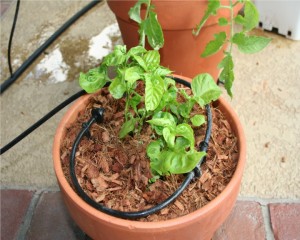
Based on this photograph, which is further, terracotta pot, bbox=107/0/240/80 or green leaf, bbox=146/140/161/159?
terracotta pot, bbox=107/0/240/80

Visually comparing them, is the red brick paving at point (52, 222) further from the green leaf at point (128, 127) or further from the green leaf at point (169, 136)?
the green leaf at point (169, 136)

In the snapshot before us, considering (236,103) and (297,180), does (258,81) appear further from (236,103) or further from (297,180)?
(297,180)

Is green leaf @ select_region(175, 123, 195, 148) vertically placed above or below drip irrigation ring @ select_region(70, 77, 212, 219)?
above

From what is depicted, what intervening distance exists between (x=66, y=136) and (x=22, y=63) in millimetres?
844

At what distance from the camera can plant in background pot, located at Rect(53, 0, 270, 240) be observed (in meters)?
0.69

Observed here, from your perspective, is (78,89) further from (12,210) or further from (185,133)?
(185,133)

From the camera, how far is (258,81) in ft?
4.72

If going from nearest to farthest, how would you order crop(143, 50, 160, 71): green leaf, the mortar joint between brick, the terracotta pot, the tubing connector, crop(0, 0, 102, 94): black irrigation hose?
crop(143, 50, 160, 71): green leaf
the tubing connector
the terracotta pot
the mortar joint between brick
crop(0, 0, 102, 94): black irrigation hose

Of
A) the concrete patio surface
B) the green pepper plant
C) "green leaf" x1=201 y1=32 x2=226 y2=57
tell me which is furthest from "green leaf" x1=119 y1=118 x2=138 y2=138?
the concrete patio surface

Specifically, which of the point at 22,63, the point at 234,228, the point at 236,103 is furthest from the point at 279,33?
the point at 22,63

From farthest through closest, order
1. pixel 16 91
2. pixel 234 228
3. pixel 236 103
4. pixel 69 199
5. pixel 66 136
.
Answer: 1. pixel 16 91
2. pixel 236 103
3. pixel 234 228
4. pixel 66 136
5. pixel 69 199

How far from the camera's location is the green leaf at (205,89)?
2.49ft

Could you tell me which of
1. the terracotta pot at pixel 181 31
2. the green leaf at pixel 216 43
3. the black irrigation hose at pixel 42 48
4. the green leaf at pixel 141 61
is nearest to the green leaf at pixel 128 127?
the green leaf at pixel 141 61

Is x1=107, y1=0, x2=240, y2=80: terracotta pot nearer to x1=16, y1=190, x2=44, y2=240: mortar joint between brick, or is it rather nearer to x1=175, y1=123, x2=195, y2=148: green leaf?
x1=175, y1=123, x2=195, y2=148: green leaf
